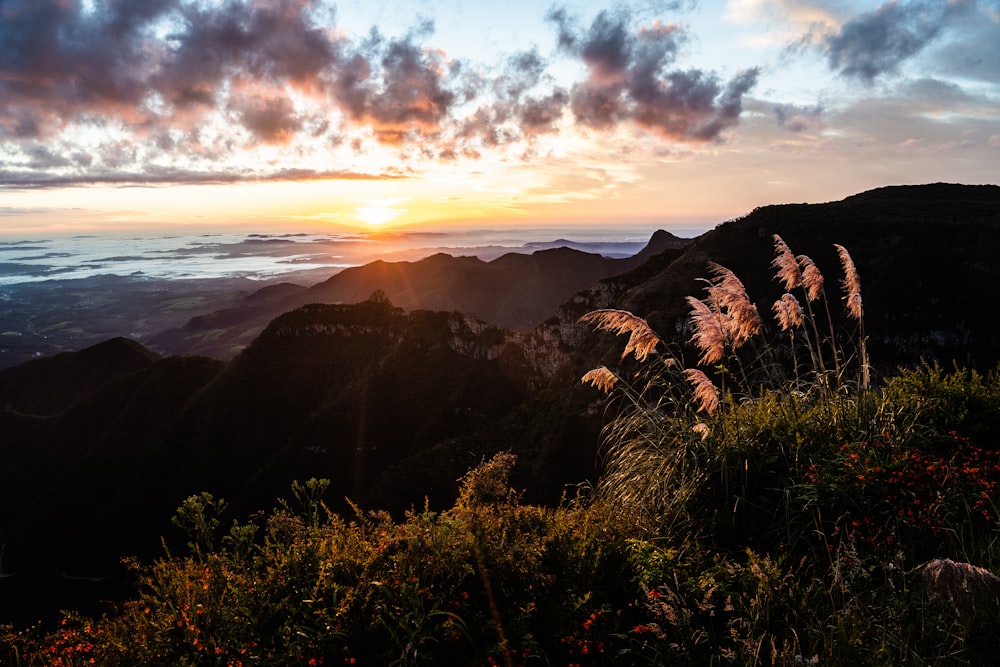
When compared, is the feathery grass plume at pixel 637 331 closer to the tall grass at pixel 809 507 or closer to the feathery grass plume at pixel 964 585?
the tall grass at pixel 809 507

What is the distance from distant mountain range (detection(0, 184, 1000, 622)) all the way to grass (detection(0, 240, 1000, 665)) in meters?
54.8

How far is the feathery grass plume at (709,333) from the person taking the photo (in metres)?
6.97

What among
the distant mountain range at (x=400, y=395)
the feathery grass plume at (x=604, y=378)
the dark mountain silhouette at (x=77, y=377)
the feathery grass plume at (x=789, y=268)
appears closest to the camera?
the feathery grass plume at (x=604, y=378)

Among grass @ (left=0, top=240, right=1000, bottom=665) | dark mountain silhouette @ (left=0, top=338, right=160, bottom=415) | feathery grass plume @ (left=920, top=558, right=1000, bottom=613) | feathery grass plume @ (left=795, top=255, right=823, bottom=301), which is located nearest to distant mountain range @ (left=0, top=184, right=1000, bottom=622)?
dark mountain silhouette @ (left=0, top=338, right=160, bottom=415)

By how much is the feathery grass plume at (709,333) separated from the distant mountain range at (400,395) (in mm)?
54157

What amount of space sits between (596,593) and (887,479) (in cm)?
362

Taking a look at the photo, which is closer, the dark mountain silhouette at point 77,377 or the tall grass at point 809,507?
the tall grass at point 809,507

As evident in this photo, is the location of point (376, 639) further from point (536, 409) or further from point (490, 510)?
point (536, 409)

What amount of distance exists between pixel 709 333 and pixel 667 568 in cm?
355

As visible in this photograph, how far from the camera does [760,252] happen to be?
86875 mm

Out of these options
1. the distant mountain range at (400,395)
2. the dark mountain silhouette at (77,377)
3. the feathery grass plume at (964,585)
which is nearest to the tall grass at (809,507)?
the feathery grass plume at (964,585)

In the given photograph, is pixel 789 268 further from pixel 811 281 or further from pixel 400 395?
pixel 400 395

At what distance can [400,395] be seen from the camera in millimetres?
104312

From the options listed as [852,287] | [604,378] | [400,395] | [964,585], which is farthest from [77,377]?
[964,585]
